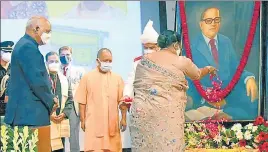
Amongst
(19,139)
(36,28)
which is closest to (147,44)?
(36,28)

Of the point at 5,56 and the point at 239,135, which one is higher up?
the point at 5,56

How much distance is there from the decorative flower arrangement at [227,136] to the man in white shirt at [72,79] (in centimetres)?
132

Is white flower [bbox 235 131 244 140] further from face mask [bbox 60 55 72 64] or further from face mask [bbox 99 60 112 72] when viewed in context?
face mask [bbox 60 55 72 64]

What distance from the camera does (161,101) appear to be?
199 inches

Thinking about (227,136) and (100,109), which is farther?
(227,136)

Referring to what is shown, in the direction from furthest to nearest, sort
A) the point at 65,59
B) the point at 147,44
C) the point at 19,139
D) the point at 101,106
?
the point at 65,59
the point at 147,44
the point at 101,106
the point at 19,139

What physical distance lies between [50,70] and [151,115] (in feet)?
6.68

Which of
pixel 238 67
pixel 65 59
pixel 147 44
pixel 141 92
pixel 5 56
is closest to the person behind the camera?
pixel 141 92

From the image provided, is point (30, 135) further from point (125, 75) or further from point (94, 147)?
point (125, 75)

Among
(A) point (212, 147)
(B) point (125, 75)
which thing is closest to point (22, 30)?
(B) point (125, 75)

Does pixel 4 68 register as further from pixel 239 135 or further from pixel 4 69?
pixel 239 135

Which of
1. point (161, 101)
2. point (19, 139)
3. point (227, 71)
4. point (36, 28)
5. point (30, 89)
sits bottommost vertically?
point (19, 139)

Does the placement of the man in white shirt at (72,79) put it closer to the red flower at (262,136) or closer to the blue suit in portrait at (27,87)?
the blue suit in portrait at (27,87)

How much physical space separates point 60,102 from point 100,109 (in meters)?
0.63
